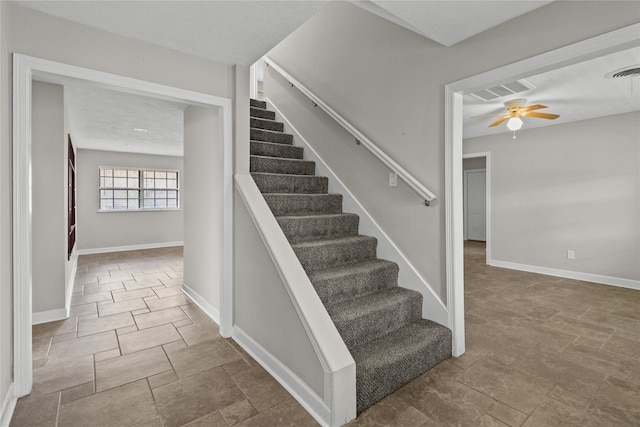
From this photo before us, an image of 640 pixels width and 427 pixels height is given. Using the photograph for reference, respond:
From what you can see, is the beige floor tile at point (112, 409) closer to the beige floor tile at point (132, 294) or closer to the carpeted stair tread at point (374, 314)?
the carpeted stair tread at point (374, 314)

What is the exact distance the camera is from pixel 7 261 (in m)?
1.74

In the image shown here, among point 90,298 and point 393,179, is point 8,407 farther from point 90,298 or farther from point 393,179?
point 393,179

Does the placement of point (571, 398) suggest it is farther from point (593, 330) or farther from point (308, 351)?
point (308, 351)

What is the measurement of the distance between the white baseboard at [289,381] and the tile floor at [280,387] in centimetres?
5

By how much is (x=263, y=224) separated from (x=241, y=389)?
1.06m

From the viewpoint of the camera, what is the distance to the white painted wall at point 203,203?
3029mm

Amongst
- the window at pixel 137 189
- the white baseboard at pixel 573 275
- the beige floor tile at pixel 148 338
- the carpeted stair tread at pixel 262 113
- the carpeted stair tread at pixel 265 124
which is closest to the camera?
the beige floor tile at pixel 148 338

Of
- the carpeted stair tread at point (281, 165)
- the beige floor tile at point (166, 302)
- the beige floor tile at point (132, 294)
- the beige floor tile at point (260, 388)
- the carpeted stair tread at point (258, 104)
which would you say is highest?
the carpeted stair tread at point (258, 104)

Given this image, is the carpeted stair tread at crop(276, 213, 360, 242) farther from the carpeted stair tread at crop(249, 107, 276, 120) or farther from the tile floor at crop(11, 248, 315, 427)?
the carpeted stair tread at crop(249, 107, 276, 120)

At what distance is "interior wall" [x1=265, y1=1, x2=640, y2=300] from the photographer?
178 cm

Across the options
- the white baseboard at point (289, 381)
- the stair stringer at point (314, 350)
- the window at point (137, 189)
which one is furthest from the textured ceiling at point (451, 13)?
the window at point (137, 189)

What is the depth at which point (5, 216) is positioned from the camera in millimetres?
1704

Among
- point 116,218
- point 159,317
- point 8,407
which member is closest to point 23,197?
point 8,407

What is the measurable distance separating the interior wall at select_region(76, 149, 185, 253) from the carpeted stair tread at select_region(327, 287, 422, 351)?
514 centimetres
